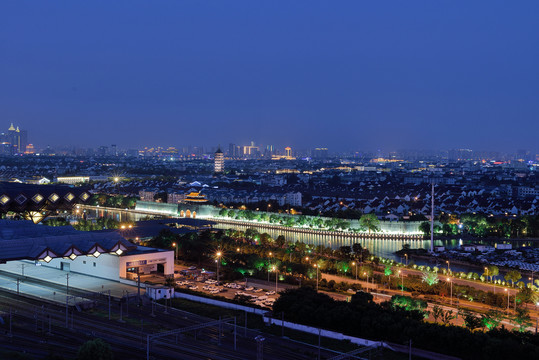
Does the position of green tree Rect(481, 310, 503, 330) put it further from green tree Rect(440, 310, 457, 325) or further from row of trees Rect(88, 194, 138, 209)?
row of trees Rect(88, 194, 138, 209)

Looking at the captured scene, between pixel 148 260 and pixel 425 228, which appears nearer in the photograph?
pixel 148 260

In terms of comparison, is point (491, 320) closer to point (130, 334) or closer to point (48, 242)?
point (130, 334)

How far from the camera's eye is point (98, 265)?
7.65m

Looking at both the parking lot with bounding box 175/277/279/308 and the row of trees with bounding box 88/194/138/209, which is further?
the row of trees with bounding box 88/194/138/209

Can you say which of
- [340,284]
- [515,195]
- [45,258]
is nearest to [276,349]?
[45,258]

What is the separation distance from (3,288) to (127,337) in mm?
2567

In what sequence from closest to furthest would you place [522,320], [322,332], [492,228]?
[322,332] < [522,320] < [492,228]

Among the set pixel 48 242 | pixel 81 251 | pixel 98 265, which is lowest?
pixel 98 265

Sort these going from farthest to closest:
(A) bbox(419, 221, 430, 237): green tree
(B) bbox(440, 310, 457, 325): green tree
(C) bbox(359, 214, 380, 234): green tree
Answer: (C) bbox(359, 214, 380, 234): green tree
(A) bbox(419, 221, 430, 237): green tree
(B) bbox(440, 310, 457, 325): green tree

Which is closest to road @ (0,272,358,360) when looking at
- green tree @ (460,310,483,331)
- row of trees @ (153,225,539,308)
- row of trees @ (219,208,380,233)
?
green tree @ (460,310,483,331)

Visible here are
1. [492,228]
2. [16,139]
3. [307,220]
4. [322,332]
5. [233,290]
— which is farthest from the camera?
[16,139]

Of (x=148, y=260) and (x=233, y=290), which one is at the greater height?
(x=148, y=260)

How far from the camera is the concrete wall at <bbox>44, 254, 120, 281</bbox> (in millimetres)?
7434

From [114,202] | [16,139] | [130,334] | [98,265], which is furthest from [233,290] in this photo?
[16,139]
